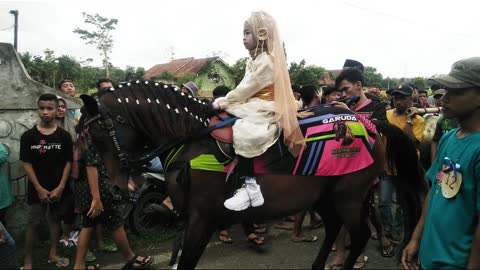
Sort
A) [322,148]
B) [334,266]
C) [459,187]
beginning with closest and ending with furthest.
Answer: [459,187]
[322,148]
[334,266]

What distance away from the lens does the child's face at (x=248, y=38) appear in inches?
125

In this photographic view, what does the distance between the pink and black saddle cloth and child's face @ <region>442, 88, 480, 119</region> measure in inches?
56.7

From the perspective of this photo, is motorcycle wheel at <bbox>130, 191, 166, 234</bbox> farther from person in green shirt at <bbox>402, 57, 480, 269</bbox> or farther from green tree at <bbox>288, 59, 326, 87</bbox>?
green tree at <bbox>288, 59, 326, 87</bbox>

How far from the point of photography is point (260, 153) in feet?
9.96

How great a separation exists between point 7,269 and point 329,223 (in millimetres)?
3073

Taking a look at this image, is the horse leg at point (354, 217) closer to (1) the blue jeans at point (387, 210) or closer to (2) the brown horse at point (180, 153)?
(2) the brown horse at point (180, 153)

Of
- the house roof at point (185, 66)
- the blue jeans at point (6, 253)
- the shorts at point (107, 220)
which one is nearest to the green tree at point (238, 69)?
the house roof at point (185, 66)

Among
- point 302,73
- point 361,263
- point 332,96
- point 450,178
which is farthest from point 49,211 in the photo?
point 302,73

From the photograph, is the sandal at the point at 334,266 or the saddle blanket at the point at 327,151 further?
the sandal at the point at 334,266

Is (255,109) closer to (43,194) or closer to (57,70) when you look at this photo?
(43,194)

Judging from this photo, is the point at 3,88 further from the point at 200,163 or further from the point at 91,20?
the point at 91,20

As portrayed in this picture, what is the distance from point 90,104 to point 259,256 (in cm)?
307

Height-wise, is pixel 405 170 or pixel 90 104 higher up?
pixel 90 104

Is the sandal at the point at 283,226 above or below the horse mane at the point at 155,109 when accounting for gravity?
below
